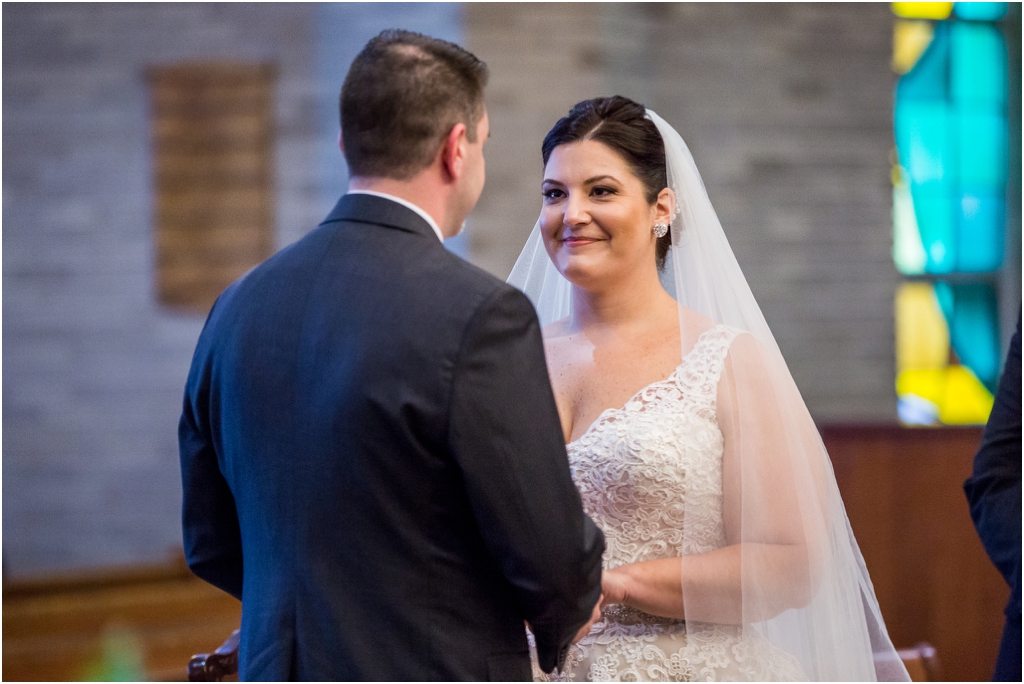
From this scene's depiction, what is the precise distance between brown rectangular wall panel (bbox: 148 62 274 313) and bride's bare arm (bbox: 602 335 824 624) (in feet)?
13.6

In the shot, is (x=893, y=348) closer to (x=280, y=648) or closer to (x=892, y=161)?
(x=892, y=161)

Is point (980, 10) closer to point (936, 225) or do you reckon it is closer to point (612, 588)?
point (936, 225)

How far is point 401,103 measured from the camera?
59.8 inches

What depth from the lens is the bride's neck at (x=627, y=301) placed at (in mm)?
2359

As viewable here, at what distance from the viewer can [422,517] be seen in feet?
4.83

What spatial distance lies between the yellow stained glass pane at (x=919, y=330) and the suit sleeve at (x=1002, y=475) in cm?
467

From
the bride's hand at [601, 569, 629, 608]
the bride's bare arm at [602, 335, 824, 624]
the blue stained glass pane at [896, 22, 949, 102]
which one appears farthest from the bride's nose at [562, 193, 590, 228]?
the blue stained glass pane at [896, 22, 949, 102]

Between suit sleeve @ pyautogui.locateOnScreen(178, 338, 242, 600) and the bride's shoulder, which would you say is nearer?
suit sleeve @ pyautogui.locateOnScreen(178, 338, 242, 600)

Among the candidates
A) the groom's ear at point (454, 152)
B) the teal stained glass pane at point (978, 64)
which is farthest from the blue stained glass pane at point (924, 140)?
the groom's ear at point (454, 152)

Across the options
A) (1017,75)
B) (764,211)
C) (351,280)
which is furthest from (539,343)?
(1017,75)

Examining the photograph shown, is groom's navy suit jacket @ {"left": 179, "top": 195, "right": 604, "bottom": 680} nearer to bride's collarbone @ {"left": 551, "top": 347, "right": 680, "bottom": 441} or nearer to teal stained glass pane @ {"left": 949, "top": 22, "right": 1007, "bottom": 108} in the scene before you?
bride's collarbone @ {"left": 551, "top": 347, "right": 680, "bottom": 441}

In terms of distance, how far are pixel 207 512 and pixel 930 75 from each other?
18.9ft

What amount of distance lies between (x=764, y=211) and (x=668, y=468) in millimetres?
4056

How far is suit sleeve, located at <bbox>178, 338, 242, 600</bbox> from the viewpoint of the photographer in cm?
175
